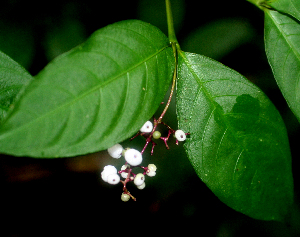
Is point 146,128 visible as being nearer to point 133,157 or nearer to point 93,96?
point 133,157

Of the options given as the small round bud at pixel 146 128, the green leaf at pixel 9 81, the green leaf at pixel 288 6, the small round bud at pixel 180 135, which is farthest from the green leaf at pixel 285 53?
the green leaf at pixel 9 81

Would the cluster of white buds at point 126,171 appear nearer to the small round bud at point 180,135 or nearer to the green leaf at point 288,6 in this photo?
the small round bud at point 180,135

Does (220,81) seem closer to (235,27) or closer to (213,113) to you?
(213,113)

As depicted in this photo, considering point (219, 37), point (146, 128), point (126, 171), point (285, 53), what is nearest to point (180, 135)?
point (146, 128)

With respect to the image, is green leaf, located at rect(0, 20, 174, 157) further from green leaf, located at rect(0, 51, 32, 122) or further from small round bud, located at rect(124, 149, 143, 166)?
green leaf, located at rect(0, 51, 32, 122)

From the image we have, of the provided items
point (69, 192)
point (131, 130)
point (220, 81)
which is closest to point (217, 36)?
point (220, 81)

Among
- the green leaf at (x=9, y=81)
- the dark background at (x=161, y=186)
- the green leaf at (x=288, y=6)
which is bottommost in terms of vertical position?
the dark background at (x=161, y=186)
